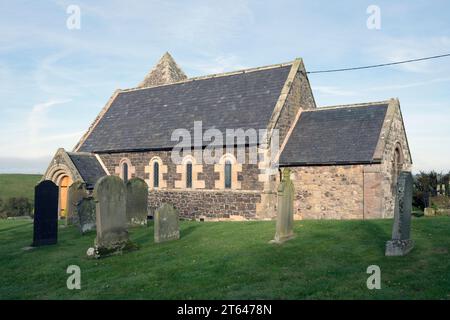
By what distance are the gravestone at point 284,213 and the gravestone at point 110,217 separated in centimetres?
493

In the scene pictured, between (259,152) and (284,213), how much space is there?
8.14m

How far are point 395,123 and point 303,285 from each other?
15.1 metres

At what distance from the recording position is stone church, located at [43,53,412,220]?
19.8m

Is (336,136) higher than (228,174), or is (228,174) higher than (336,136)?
(336,136)

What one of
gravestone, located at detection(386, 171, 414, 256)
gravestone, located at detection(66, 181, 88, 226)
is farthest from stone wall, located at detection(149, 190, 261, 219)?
gravestone, located at detection(386, 171, 414, 256)

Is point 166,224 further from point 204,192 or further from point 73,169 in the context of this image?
point 73,169

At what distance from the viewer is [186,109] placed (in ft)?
85.4

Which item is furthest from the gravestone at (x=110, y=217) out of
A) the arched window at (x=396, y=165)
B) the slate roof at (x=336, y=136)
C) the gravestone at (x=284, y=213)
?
the arched window at (x=396, y=165)

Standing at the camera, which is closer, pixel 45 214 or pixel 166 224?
pixel 166 224

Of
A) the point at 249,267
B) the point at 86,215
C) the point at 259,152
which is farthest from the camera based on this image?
the point at 259,152

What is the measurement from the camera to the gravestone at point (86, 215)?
17359 mm

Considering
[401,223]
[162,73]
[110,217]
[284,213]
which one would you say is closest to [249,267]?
[284,213]

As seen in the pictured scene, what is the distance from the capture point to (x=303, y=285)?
8.55 metres

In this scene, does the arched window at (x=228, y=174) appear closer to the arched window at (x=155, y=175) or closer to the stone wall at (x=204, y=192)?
the stone wall at (x=204, y=192)
